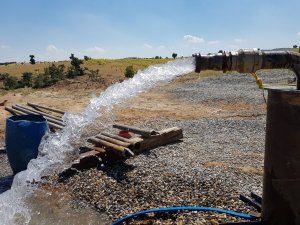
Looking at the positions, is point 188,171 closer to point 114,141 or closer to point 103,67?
point 114,141

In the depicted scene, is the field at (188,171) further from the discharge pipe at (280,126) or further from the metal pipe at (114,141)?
the discharge pipe at (280,126)

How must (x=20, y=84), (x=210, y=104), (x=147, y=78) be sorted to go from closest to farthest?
1. (x=147, y=78)
2. (x=210, y=104)
3. (x=20, y=84)

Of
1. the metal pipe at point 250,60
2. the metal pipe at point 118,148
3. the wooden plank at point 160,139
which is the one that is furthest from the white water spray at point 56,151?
the wooden plank at point 160,139

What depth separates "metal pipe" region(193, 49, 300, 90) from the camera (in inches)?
127

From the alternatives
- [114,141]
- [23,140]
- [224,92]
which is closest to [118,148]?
[114,141]

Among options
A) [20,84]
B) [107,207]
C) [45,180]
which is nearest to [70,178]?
[45,180]

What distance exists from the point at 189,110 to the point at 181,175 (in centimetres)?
712

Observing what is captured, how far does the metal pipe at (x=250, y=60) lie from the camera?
3.23 meters

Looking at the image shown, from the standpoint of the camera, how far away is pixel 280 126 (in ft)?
10.3

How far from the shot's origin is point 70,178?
5.94 meters

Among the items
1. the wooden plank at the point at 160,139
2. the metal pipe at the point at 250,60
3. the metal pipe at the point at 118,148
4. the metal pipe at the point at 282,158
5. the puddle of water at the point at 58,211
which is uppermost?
the metal pipe at the point at 250,60

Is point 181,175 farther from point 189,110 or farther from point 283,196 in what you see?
point 189,110

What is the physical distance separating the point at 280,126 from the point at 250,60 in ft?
2.13

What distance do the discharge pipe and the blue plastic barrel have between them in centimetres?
384
